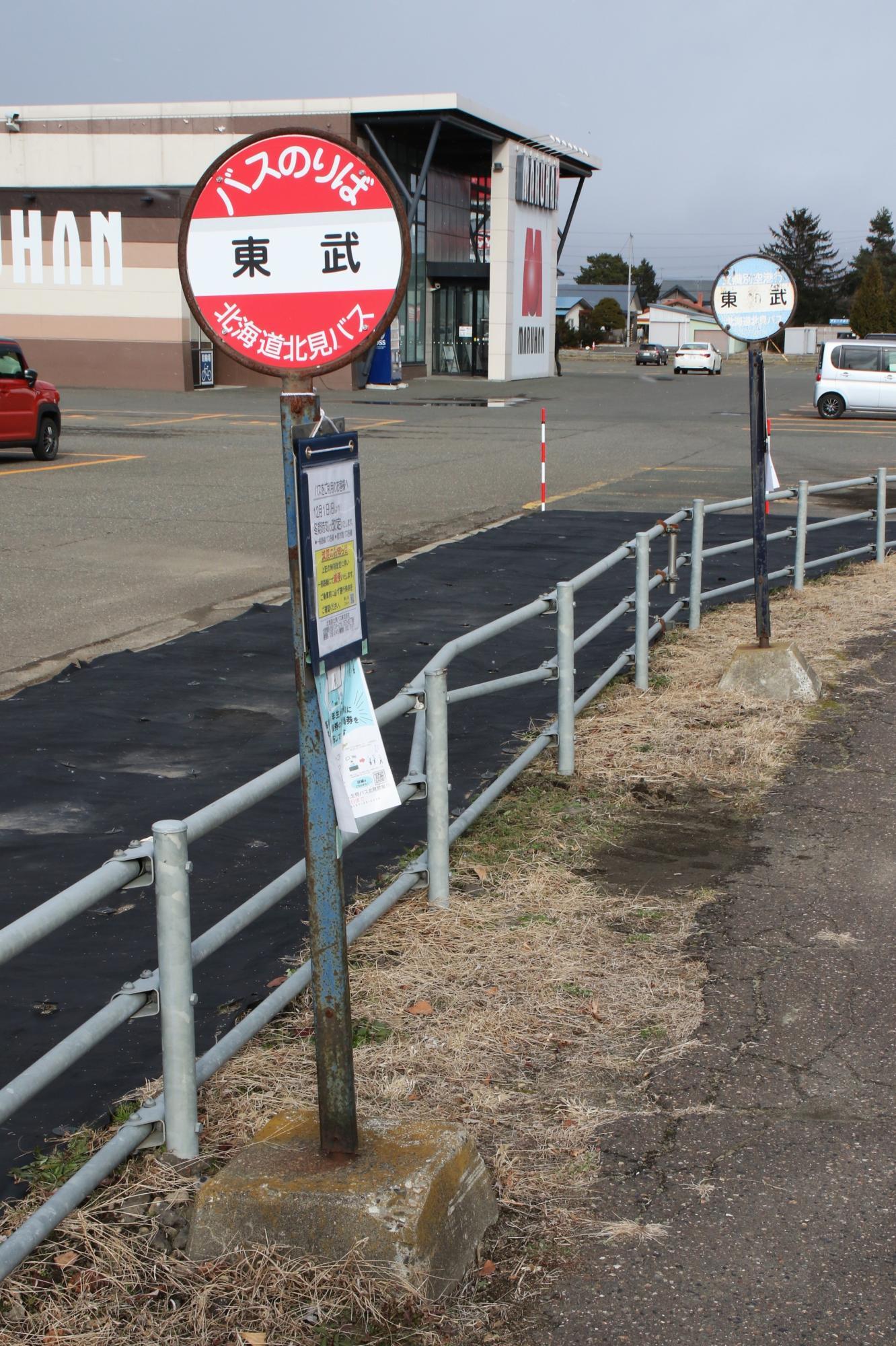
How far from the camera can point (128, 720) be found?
751 cm

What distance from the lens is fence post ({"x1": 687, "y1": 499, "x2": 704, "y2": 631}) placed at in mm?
9539

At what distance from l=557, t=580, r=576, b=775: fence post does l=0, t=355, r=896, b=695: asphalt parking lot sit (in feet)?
11.4

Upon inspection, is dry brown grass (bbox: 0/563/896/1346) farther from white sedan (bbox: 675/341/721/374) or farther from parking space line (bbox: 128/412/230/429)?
white sedan (bbox: 675/341/721/374)

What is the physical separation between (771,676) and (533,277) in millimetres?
46495

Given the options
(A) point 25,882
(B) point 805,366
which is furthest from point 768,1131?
(B) point 805,366

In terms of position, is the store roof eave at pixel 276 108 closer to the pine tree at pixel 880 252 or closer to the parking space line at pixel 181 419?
the parking space line at pixel 181 419

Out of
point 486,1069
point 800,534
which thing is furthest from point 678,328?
point 486,1069

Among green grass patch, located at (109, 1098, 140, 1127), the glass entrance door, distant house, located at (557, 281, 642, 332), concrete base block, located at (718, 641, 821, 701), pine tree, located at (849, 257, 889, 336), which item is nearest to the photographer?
green grass patch, located at (109, 1098, 140, 1127)

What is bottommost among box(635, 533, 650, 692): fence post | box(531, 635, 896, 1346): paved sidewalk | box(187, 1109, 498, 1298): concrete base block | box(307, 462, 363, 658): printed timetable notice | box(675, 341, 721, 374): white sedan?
box(531, 635, 896, 1346): paved sidewalk

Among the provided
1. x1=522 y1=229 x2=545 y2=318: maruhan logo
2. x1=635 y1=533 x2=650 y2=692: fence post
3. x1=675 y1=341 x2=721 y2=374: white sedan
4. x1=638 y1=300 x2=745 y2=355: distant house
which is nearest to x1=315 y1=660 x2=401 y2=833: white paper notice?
x1=635 y1=533 x2=650 y2=692: fence post

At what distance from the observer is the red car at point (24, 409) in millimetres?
20109

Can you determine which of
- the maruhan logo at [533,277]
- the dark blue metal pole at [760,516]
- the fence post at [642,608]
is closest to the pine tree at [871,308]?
the maruhan logo at [533,277]

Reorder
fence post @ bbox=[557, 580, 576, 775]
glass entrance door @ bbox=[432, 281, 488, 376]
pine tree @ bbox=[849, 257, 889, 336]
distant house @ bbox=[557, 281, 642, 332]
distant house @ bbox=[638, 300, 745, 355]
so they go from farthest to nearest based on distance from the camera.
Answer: distant house @ bbox=[557, 281, 642, 332]
distant house @ bbox=[638, 300, 745, 355]
pine tree @ bbox=[849, 257, 889, 336]
glass entrance door @ bbox=[432, 281, 488, 376]
fence post @ bbox=[557, 580, 576, 775]

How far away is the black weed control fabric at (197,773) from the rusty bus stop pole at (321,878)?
0.85m
